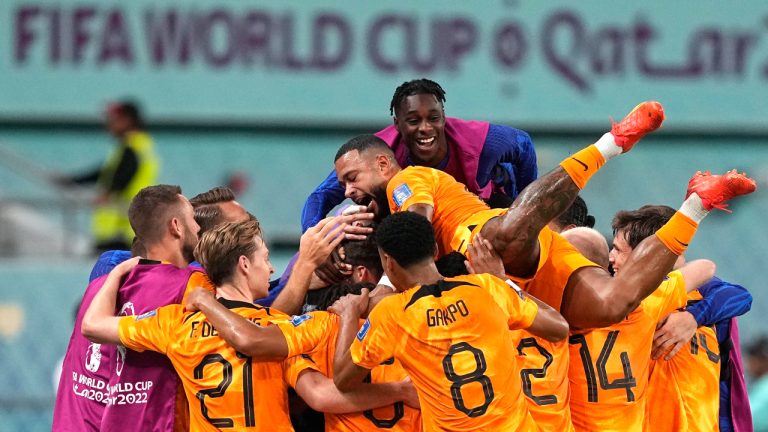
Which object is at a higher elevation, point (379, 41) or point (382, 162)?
point (379, 41)

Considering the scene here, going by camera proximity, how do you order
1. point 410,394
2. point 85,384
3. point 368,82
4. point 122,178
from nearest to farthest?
point 410,394 → point 85,384 → point 122,178 → point 368,82

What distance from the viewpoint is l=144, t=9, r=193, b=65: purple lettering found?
44.2 ft

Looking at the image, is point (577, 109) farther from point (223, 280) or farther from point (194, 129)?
point (223, 280)

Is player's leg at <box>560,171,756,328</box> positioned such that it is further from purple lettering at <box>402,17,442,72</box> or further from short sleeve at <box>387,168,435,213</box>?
purple lettering at <box>402,17,442,72</box>

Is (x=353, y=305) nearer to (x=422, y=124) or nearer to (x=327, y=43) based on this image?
(x=422, y=124)

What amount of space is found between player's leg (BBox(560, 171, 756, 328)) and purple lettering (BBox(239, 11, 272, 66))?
8.93 m

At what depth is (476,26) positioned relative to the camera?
45.5ft

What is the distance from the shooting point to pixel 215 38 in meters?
13.6

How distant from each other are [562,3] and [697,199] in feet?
30.4

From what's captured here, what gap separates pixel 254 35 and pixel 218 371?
29.9ft

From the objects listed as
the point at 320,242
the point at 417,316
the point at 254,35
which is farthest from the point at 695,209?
the point at 254,35

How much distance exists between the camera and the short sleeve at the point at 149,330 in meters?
4.91

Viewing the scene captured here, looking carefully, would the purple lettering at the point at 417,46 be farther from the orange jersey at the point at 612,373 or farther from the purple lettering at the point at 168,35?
the orange jersey at the point at 612,373

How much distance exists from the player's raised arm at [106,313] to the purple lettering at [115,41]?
860cm
